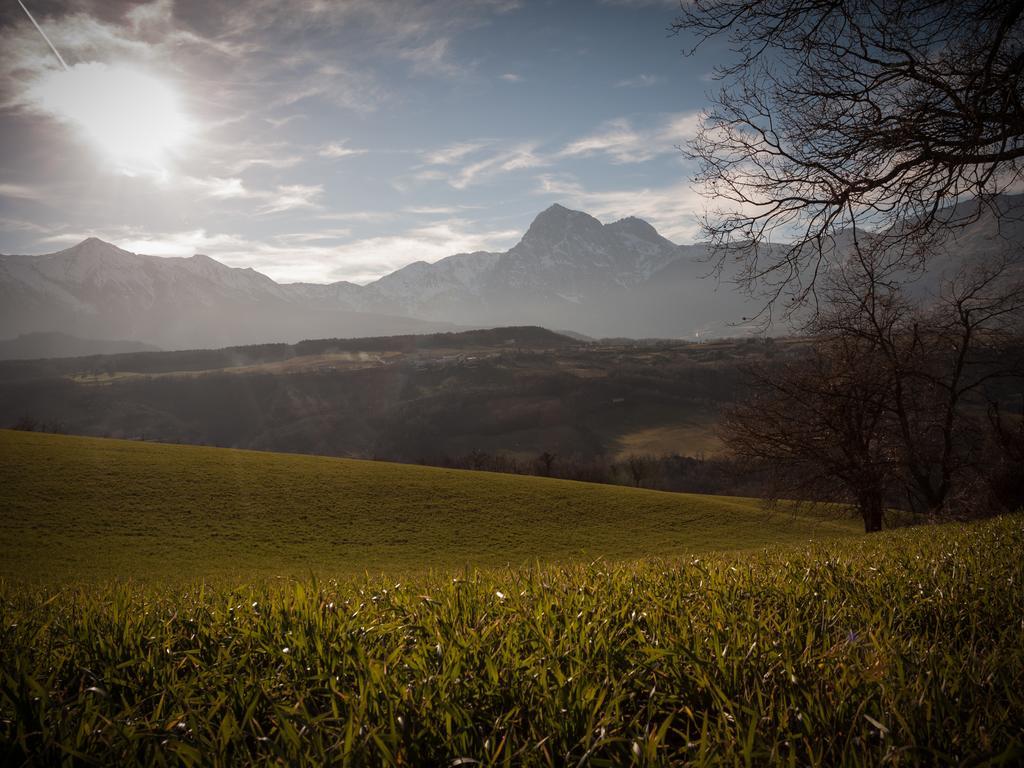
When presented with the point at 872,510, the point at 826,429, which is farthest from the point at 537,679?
the point at 872,510

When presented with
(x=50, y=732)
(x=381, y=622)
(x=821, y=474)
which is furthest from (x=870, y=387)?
(x=50, y=732)

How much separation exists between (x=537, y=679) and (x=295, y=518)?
38337 millimetres

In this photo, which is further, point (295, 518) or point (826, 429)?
point (295, 518)

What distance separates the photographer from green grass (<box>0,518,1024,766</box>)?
150cm

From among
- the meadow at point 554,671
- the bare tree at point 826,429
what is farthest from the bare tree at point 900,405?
the meadow at point 554,671

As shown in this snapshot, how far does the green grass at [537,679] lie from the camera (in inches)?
59.0

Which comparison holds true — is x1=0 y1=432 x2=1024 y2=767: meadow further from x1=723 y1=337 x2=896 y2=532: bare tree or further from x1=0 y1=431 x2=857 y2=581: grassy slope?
x1=0 y1=431 x2=857 y2=581: grassy slope

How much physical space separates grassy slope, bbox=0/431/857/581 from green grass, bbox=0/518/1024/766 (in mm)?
23911

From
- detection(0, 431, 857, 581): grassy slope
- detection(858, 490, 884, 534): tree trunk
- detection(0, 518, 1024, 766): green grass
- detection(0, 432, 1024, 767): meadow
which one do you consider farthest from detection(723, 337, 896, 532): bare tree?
detection(0, 518, 1024, 766): green grass

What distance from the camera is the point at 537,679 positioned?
195cm

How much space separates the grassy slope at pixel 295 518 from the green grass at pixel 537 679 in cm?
2391

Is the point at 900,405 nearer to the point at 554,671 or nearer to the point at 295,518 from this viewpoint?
the point at 554,671

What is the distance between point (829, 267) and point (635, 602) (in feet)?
29.2

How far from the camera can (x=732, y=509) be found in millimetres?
47969
